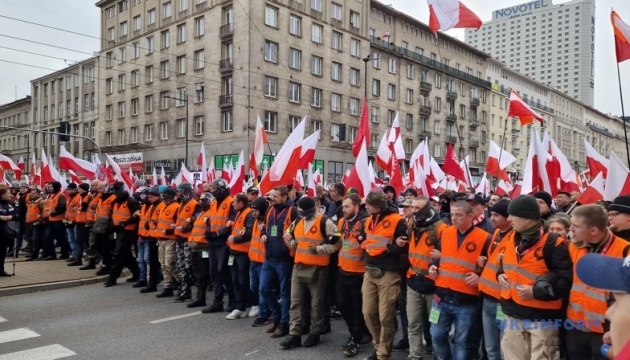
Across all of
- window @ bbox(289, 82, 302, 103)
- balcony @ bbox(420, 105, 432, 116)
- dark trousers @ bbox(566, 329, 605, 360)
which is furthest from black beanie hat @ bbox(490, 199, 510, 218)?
balcony @ bbox(420, 105, 432, 116)

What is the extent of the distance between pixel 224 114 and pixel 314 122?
24.7 ft

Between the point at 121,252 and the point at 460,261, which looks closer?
the point at 460,261

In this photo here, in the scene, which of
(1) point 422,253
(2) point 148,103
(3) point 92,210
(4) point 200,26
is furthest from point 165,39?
(1) point 422,253

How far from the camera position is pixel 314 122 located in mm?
42625

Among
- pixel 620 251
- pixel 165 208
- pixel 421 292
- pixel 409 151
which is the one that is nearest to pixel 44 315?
pixel 165 208

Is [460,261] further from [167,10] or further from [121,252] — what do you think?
[167,10]

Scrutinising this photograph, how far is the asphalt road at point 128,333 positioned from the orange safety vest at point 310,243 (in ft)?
3.58

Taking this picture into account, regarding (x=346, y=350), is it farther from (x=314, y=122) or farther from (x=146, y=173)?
(x=146, y=173)

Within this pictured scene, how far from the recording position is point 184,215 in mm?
8961

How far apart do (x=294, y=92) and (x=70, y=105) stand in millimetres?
30804

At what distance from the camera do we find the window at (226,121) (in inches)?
1529

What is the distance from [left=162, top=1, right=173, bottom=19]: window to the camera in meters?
44.0

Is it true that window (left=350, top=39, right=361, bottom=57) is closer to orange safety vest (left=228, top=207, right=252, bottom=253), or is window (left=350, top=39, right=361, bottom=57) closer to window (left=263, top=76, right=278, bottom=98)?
window (left=263, top=76, right=278, bottom=98)

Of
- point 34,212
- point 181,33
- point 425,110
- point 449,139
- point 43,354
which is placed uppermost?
point 181,33
